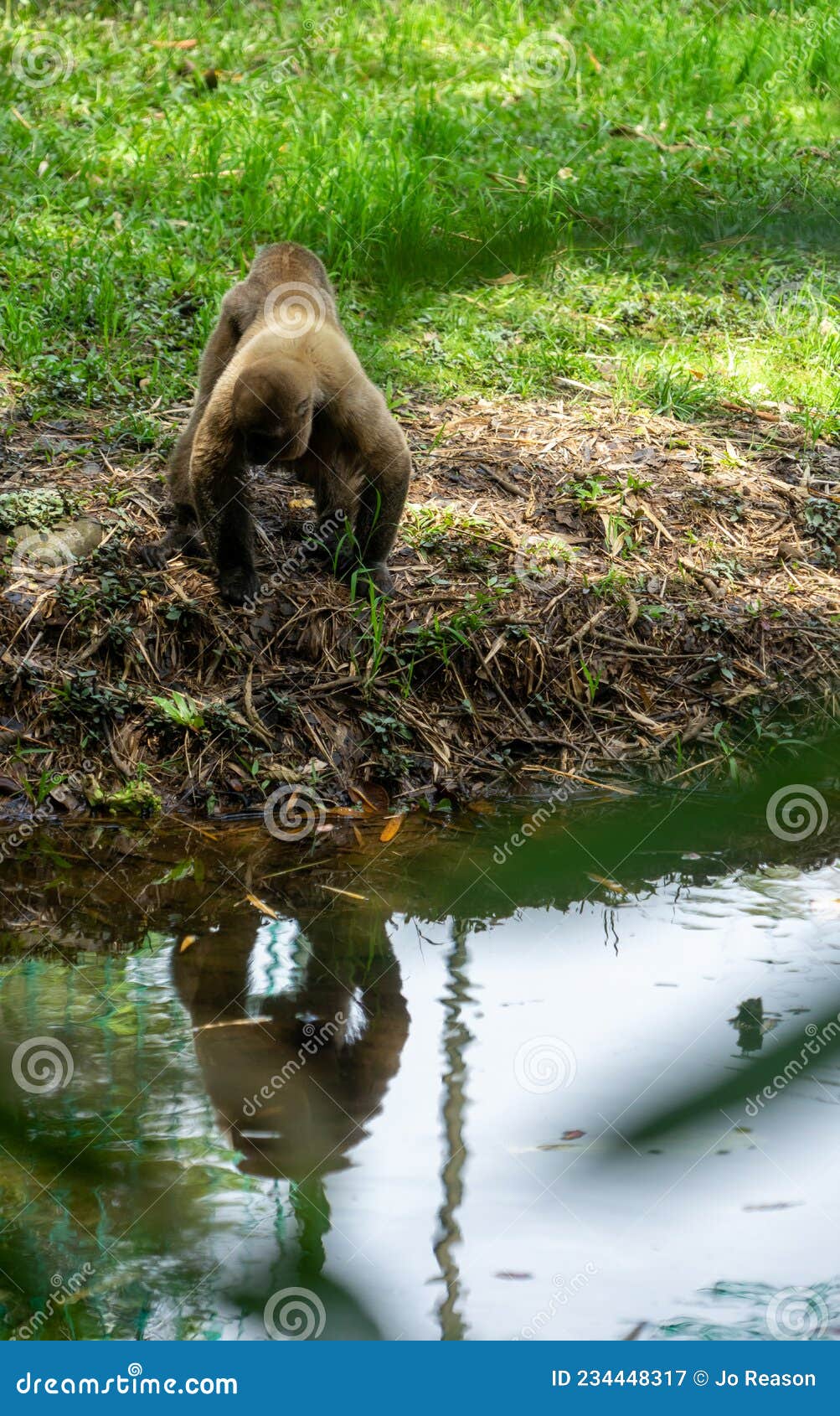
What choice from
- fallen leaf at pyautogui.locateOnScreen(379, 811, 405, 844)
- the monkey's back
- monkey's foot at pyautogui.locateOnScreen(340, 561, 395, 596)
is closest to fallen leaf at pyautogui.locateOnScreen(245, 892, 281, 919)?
fallen leaf at pyautogui.locateOnScreen(379, 811, 405, 844)

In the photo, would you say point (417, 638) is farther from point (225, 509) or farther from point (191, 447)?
point (191, 447)

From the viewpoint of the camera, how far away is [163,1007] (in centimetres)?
383

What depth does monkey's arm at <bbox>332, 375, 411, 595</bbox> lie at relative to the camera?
5020 millimetres

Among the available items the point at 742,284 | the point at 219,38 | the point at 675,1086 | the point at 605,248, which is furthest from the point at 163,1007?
the point at 219,38

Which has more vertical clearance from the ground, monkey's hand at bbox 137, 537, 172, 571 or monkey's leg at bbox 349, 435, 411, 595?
monkey's leg at bbox 349, 435, 411, 595

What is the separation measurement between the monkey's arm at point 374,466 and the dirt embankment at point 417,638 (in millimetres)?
253

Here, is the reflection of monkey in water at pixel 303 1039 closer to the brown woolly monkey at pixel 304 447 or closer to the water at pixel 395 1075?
the water at pixel 395 1075

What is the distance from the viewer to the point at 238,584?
5434 mm

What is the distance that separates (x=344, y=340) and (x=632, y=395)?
261 cm

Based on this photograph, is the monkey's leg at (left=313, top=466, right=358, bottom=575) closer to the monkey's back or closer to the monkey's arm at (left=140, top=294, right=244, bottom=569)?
the monkey's arm at (left=140, top=294, right=244, bottom=569)

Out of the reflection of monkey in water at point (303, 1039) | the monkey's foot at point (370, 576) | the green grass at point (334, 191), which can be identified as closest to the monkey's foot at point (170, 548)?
the monkey's foot at point (370, 576)

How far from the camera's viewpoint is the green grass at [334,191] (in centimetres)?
680

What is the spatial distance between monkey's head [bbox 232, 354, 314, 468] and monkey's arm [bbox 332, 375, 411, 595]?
876mm

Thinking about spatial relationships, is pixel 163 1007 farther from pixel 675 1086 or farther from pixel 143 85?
pixel 143 85
